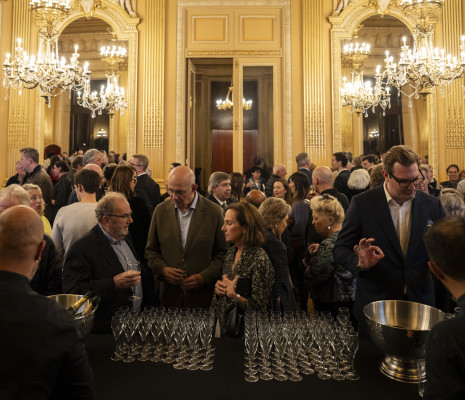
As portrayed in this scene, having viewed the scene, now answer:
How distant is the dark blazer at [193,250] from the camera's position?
3.60 m

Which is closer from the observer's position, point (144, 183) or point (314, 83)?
point (144, 183)

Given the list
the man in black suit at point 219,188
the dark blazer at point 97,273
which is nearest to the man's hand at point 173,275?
the dark blazer at point 97,273

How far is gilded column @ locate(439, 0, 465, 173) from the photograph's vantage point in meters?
10.2

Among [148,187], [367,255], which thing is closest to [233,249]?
[367,255]

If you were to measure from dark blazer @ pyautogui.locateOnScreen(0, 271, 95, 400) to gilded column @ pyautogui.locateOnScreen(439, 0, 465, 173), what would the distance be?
34.4ft

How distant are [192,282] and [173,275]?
0.51 ft

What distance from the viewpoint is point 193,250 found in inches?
143

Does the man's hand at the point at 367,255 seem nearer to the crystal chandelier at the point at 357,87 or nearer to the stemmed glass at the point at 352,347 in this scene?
the stemmed glass at the point at 352,347

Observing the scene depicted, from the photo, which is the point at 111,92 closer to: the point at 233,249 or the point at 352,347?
the point at 233,249

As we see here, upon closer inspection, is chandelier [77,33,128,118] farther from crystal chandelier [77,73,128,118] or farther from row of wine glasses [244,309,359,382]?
row of wine glasses [244,309,359,382]

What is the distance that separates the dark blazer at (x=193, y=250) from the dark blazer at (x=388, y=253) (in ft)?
3.53

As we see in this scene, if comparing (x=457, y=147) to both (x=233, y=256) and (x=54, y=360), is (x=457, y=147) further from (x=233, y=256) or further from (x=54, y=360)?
(x=54, y=360)

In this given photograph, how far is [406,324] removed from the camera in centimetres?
231

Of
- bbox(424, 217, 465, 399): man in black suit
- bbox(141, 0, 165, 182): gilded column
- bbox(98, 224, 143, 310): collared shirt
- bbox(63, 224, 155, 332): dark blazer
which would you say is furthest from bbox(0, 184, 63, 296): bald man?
bbox(141, 0, 165, 182): gilded column
